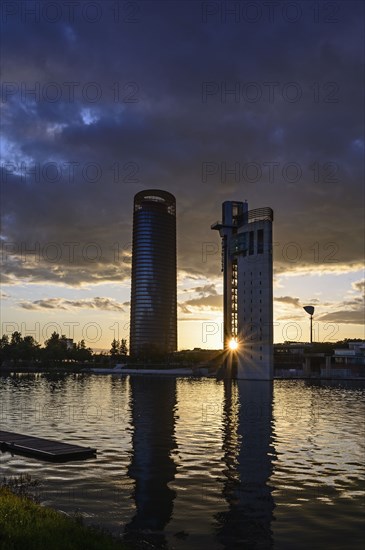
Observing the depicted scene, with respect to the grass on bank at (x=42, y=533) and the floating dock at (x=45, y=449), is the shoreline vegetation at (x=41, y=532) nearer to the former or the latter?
the grass on bank at (x=42, y=533)

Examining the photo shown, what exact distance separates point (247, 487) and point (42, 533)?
17.5 metres

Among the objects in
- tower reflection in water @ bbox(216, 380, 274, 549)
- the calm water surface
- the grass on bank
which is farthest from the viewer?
the calm water surface

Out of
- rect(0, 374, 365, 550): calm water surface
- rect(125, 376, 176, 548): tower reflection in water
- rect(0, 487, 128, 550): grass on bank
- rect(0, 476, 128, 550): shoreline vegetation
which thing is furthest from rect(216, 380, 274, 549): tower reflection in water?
rect(0, 487, 128, 550): grass on bank

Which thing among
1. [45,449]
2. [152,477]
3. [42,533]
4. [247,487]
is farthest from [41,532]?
[45,449]

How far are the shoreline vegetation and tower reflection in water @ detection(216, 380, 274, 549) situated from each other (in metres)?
6.34

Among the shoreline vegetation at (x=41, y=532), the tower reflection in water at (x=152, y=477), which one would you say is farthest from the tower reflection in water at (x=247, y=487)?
the shoreline vegetation at (x=41, y=532)

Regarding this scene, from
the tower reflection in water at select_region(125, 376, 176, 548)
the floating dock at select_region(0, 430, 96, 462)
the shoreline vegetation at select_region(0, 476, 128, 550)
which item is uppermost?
the shoreline vegetation at select_region(0, 476, 128, 550)

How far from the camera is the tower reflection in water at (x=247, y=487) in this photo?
83.2 feet

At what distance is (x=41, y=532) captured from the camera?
19781 millimetres

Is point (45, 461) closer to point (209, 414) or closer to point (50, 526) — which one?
point (50, 526)

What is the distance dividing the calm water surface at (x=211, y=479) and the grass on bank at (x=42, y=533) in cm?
400

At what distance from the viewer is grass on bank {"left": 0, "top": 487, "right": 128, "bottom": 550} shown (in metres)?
18.5

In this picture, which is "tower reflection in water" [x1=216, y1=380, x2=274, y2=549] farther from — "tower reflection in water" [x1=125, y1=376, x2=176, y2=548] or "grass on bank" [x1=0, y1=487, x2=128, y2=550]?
"grass on bank" [x1=0, y1=487, x2=128, y2=550]

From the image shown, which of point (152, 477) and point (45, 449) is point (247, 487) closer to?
point (152, 477)
